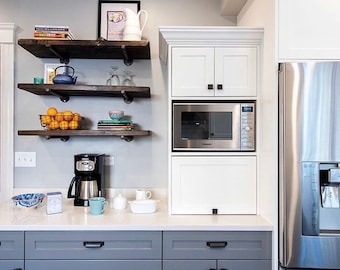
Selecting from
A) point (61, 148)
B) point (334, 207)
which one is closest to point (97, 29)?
point (61, 148)

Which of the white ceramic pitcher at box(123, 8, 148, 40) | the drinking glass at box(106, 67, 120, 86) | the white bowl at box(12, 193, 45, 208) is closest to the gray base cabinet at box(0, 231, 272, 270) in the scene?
the white bowl at box(12, 193, 45, 208)

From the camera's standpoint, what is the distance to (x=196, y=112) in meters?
2.08

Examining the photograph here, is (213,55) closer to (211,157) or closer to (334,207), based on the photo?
(211,157)

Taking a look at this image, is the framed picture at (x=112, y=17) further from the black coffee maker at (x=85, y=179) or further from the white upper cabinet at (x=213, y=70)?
the black coffee maker at (x=85, y=179)

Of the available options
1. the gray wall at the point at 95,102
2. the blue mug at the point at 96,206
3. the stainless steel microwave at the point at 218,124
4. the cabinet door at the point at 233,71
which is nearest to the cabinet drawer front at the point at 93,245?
the blue mug at the point at 96,206

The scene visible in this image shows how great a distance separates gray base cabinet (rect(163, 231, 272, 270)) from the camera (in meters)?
1.84

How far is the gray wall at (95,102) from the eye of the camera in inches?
101

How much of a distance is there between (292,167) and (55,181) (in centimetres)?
182

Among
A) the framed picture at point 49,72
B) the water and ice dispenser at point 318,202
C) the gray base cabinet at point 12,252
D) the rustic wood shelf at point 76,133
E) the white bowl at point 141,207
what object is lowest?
the gray base cabinet at point 12,252

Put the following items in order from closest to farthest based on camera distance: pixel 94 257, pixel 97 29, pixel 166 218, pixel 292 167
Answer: pixel 292 167, pixel 94 257, pixel 166 218, pixel 97 29

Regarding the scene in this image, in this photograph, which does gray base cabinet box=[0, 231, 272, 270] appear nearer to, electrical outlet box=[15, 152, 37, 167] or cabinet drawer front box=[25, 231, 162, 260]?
cabinet drawer front box=[25, 231, 162, 260]

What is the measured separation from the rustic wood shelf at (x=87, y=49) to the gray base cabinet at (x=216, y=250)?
4.22ft

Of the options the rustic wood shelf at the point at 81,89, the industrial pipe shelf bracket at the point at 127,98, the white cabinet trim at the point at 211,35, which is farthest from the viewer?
the industrial pipe shelf bracket at the point at 127,98

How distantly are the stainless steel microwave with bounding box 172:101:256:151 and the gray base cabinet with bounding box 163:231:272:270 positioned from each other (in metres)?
0.55
